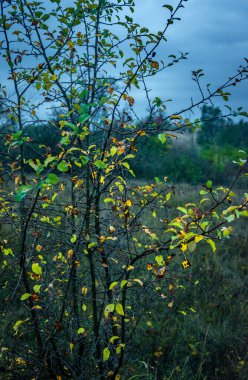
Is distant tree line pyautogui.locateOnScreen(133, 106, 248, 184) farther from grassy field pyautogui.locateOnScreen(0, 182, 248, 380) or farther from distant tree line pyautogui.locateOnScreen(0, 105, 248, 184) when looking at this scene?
grassy field pyautogui.locateOnScreen(0, 182, 248, 380)

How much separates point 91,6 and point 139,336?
376cm

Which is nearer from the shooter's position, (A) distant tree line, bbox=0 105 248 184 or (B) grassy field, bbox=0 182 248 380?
(B) grassy field, bbox=0 182 248 380

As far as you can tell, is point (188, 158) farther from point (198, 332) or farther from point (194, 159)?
point (198, 332)

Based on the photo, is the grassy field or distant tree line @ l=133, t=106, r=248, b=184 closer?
the grassy field

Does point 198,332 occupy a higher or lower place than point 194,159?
lower

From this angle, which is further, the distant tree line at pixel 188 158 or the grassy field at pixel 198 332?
the distant tree line at pixel 188 158

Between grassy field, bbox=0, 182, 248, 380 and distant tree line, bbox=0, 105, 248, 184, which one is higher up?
distant tree line, bbox=0, 105, 248, 184

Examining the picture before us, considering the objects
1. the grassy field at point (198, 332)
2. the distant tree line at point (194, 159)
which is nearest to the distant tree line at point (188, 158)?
the distant tree line at point (194, 159)

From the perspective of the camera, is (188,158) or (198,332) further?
(188,158)

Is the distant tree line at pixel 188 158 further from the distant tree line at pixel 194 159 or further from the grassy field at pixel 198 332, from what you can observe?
the grassy field at pixel 198 332

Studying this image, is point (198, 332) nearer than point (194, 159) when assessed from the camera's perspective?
Yes

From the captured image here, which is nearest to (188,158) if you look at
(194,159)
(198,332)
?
(194,159)

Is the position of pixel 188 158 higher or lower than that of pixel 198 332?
higher

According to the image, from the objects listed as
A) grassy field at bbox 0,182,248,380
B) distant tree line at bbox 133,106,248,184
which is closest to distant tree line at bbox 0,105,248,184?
distant tree line at bbox 133,106,248,184
